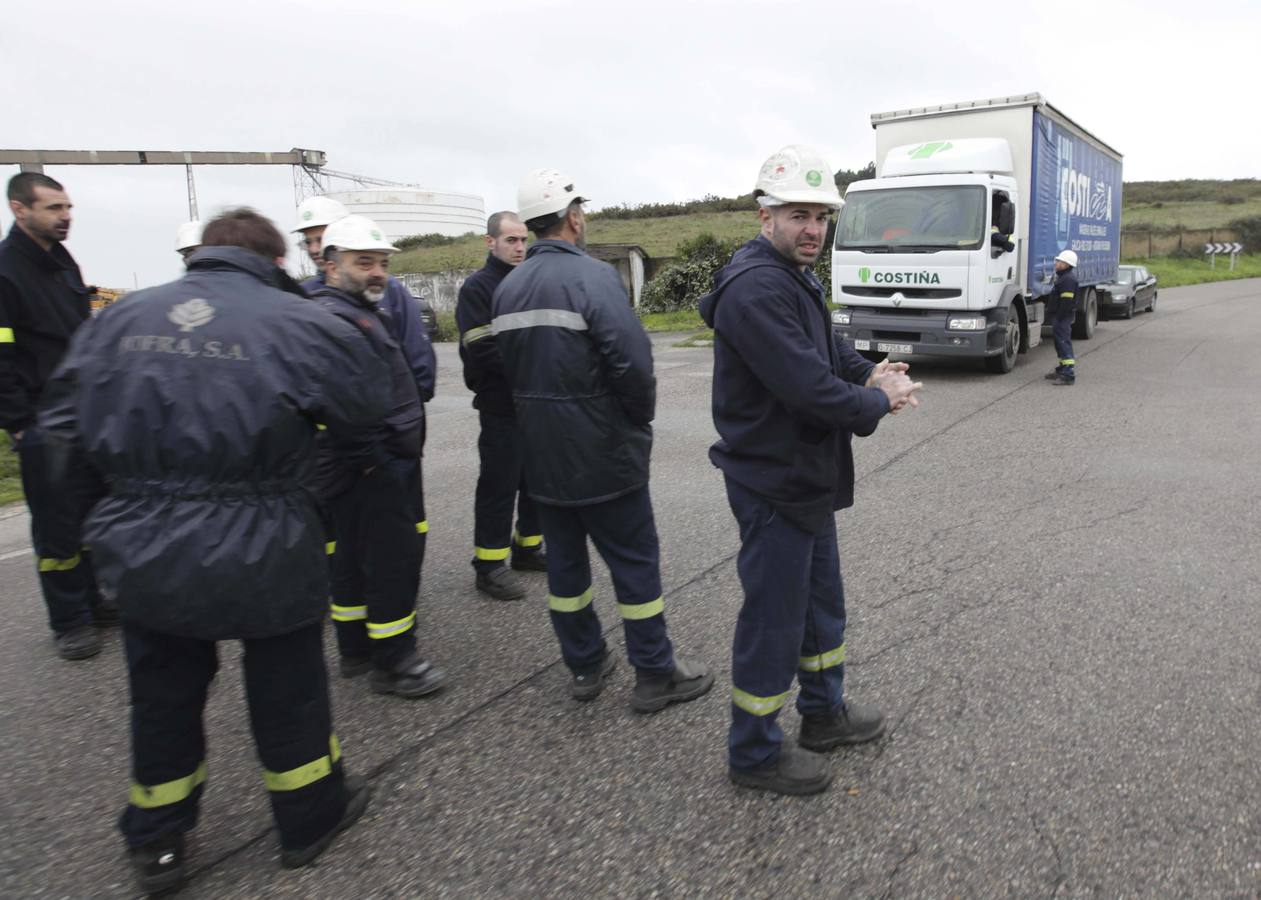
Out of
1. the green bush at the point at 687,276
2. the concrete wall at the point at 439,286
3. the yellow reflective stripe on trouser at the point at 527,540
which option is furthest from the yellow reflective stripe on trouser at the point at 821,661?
the concrete wall at the point at 439,286

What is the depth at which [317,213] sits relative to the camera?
15.2ft

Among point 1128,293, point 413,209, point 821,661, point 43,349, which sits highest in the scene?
point 413,209

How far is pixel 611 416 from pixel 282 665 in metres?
1.48

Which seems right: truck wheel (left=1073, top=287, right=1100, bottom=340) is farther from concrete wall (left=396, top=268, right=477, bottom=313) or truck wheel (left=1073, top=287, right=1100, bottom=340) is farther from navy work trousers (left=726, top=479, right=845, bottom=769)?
concrete wall (left=396, top=268, right=477, bottom=313)

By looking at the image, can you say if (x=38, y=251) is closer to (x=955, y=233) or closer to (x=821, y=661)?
(x=821, y=661)

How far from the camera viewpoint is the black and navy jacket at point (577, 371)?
3295mm

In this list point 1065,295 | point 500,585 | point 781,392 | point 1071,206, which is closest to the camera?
point 781,392

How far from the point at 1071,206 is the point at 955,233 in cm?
501

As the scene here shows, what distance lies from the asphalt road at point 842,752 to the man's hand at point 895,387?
1.27m

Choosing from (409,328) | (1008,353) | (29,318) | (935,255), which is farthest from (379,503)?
(1008,353)

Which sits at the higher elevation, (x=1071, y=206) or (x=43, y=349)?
(x=1071, y=206)

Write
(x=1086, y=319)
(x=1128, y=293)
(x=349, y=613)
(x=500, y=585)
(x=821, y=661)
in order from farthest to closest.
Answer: (x=1128, y=293), (x=1086, y=319), (x=500, y=585), (x=349, y=613), (x=821, y=661)

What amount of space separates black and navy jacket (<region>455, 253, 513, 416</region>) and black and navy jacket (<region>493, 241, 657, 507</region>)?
1.16m

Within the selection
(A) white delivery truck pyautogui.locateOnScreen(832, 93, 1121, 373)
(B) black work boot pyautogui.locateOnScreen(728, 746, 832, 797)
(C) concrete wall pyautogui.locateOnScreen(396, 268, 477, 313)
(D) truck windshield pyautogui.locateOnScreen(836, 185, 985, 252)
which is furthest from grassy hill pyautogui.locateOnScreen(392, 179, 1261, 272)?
(B) black work boot pyautogui.locateOnScreen(728, 746, 832, 797)
